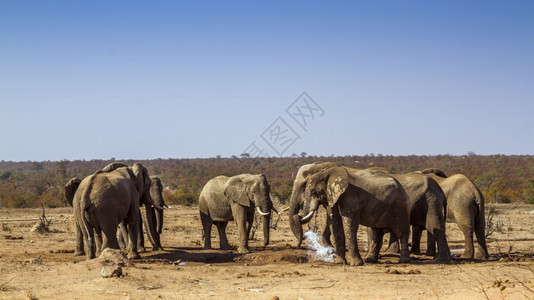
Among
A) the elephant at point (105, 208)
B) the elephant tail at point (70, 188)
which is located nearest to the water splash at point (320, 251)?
the elephant at point (105, 208)

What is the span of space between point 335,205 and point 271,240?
7334mm

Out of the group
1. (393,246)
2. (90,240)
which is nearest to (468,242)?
(393,246)

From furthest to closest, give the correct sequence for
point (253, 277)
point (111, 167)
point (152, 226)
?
point (152, 226) → point (111, 167) → point (253, 277)

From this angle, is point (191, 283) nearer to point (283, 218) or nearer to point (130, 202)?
point (130, 202)

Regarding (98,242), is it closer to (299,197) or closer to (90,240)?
(90,240)

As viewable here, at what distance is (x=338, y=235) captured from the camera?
49.7ft

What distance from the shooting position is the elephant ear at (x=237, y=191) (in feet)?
61.0

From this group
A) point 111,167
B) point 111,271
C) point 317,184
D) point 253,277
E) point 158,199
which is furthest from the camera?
point 158,199

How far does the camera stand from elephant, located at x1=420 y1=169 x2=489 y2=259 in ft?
54.0

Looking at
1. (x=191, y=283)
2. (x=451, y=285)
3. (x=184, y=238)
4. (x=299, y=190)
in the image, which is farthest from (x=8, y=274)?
(x=184, y=238)

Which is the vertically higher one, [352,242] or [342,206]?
[342,206]

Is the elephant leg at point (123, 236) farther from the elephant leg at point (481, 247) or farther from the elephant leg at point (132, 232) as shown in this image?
the elephant leg at point (481, 247)

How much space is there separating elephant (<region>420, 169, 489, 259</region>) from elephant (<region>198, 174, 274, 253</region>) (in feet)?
15.2

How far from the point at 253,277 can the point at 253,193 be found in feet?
17.8
